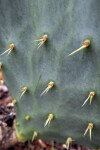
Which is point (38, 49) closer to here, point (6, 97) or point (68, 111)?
point (68, 111)

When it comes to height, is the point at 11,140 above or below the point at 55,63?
below

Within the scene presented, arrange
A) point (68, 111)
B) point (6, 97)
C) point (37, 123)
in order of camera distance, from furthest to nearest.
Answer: point (6, 97) < point (37, 123) < point (68, 111)

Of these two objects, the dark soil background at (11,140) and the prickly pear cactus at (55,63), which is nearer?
the prickly pear cactus at (55,63)

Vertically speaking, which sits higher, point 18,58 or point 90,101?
point 18,58

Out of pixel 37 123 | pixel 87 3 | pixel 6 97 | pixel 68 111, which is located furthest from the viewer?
pixel 6 97

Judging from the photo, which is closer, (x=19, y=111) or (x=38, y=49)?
(x=38, y=49)

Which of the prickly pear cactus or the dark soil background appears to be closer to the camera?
the prickly pear cactus

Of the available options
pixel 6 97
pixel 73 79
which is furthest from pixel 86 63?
pixel 6 97

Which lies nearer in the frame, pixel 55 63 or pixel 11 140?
pixel 55 63
